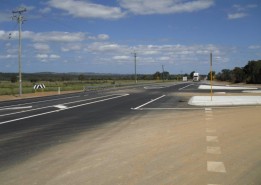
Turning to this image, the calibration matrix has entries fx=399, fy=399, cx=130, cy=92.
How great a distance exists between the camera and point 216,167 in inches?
→ 295

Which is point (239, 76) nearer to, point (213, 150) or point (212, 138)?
point (212, 138)

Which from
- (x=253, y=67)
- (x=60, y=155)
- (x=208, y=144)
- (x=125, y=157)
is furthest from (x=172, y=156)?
(x=253, y=67)

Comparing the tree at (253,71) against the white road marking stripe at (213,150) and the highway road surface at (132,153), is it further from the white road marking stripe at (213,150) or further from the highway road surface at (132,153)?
the white road marking stripe at (213,150)

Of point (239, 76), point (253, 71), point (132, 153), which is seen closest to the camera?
point (132, 153)

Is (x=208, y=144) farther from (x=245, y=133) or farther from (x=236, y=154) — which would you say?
(x=245, y=133)

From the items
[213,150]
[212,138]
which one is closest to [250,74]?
[212,138]

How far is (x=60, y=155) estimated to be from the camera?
870 cm

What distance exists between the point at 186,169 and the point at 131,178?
1.21 metres

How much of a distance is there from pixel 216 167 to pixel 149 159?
1.41 metres

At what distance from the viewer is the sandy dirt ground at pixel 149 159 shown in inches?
263

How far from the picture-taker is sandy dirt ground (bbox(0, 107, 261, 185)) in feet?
21.9

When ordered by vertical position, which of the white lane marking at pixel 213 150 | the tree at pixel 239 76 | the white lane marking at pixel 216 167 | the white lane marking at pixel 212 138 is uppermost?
the tree at pixel 239 76

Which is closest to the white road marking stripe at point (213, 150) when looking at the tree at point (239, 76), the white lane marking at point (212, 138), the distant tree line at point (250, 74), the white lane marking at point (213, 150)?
the white lane marking at point (213, 150)

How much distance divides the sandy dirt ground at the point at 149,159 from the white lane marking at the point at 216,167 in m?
0.02
